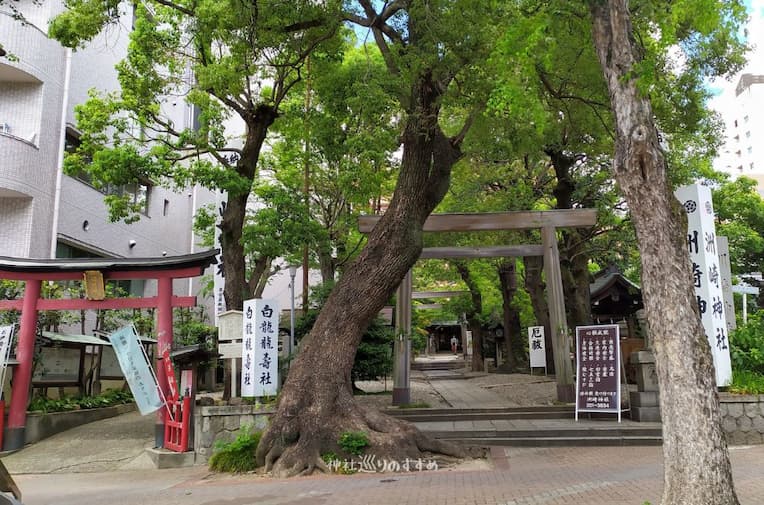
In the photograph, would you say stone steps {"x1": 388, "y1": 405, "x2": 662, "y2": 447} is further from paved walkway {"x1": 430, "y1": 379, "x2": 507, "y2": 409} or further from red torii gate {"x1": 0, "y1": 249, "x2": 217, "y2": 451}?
red torii gate {"x1": 0, "y1": 249, "x2": 217, "y2": 451}

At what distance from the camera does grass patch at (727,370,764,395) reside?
10.5 meters

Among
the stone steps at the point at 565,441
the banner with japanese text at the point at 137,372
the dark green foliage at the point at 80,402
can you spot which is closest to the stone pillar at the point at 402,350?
the stone steps at the point at 565,441

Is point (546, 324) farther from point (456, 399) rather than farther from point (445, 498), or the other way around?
point (445, 498)

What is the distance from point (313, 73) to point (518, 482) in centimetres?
1001

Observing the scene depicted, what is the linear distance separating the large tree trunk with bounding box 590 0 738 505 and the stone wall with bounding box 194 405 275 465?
7.52 meters

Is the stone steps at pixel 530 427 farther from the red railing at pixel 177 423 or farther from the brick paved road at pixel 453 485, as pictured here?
the red railing at pixel 177 423

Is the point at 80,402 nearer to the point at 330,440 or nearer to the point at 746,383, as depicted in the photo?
the point at 330,440

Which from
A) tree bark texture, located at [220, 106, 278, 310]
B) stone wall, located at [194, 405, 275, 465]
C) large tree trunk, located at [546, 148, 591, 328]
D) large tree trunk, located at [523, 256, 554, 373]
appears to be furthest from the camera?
large tree trunk, located at [523, 256, 554, 373]

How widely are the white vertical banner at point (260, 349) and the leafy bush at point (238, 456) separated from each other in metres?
1.31

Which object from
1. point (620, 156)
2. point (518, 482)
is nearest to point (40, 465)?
point (518, 482)

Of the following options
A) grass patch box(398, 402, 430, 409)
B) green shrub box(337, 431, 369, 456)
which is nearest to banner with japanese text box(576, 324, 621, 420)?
grass patch box(398, 402, 430, 409)

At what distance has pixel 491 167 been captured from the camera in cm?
1858

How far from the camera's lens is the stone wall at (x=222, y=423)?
10484mm

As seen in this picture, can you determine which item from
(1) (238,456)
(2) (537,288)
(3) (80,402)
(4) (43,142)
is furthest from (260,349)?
(2) (537,288)
